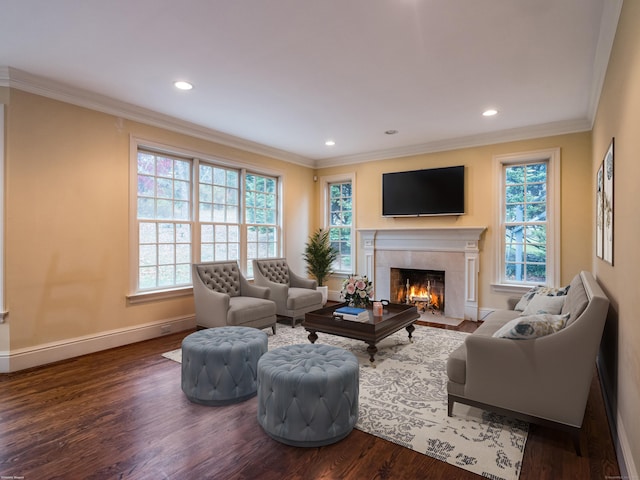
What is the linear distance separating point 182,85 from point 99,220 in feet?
5.84

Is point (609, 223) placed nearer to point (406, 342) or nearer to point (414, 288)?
point (406, 342)

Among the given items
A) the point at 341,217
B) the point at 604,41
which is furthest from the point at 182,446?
the point at 341,217

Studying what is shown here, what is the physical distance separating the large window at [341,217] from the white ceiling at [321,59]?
2.12 meters

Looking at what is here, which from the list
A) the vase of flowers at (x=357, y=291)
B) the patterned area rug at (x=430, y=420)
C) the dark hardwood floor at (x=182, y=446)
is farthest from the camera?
the vase of flowers at (x=357, y=291)

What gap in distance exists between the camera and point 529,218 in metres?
5.17

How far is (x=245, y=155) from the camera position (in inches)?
230

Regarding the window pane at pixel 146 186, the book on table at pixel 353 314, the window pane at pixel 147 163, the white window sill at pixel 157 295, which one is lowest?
the book on table at pixel 353 314

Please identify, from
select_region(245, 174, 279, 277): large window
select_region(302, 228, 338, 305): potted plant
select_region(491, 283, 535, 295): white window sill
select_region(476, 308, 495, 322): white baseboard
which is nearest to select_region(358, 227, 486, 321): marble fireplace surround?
select_region(476, 308, 495, 322): white baseboard

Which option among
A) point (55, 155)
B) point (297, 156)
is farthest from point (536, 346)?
point (297, 156)

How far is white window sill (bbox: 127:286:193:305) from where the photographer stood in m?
4.35

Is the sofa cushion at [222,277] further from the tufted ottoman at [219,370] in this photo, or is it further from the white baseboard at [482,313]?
the white baseboard at [482,313]

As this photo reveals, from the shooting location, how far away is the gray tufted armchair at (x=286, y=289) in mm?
5070

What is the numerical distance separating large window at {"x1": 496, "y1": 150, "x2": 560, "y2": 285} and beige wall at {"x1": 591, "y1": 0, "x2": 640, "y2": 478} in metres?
2.42

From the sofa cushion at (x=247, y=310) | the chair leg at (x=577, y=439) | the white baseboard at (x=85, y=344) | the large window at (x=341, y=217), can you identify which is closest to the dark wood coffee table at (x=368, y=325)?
the sofa cushion at (x=247, y=310)
